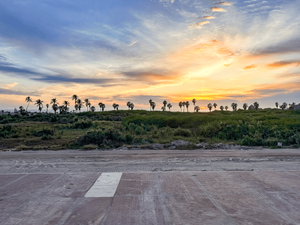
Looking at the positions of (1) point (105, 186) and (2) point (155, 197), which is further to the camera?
(1) point (105, 186)

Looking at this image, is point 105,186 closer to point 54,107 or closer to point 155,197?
point 155,197

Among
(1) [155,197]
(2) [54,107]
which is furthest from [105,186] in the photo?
(2) [54,107]

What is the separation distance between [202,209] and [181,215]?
1.86 ft

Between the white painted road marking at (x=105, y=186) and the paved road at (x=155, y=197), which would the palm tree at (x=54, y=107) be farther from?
the white painted road marking at (x=105, y=186)

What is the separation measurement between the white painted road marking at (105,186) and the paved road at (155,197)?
0.37 feet

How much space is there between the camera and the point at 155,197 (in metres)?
5.12

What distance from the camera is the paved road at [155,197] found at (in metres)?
4.12

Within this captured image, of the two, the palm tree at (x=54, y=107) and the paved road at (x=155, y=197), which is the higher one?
the palm tree at (x=54, y=107)

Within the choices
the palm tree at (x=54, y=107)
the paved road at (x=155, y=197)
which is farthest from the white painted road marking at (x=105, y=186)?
the palm tree at (x=54, y=107)

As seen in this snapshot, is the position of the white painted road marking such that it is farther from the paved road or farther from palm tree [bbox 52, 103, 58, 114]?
palm tree [bbox 52, 103, 58, 114]

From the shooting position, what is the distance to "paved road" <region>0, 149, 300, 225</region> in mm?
4117

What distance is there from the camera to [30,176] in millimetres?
7031

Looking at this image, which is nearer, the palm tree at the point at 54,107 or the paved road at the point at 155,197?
the paved road at the point at 155,197

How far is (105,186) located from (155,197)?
162cm
